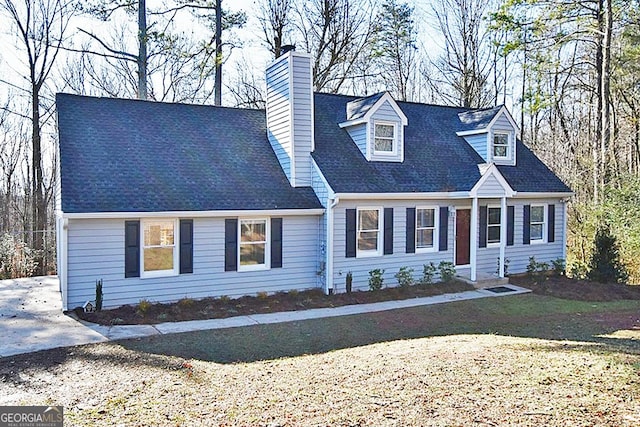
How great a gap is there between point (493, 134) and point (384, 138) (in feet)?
14.2

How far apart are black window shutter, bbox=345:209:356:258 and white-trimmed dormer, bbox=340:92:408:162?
217 cm

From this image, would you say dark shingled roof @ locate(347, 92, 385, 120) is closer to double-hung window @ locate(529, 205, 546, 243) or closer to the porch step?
the porch step

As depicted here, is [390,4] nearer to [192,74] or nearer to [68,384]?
[192,74]

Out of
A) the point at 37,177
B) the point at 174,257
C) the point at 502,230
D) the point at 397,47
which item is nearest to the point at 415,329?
the point at 174,257

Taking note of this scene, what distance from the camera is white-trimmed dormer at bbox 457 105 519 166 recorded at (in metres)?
16.3

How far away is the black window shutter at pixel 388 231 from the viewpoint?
13.5 metres

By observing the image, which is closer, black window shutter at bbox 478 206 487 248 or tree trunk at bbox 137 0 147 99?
black window shutter at bbox 478 206 487 248

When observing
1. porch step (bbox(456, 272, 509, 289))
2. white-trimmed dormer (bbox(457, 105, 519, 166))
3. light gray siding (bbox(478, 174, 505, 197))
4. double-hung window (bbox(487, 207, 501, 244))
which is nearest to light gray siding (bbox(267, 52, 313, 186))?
light gray siding (bbox(478, 174, 505, 197))

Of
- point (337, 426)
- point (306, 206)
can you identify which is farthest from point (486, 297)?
point (337, 426)

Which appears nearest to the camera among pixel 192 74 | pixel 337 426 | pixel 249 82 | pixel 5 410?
pixel 337 426

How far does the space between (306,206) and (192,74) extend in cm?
1251

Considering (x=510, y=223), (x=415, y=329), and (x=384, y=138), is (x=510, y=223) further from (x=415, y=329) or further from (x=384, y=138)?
(x=415, y=329)

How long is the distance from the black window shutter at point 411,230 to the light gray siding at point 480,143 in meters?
4.22

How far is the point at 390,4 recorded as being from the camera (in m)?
23.3
